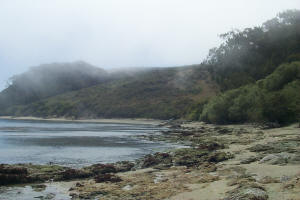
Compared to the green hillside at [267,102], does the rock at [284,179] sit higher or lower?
lower

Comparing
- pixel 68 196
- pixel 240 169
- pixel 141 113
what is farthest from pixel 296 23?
pixel 68 196

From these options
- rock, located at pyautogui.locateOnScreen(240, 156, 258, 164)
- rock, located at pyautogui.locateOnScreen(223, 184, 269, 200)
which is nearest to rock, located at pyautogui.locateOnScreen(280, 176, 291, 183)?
rock, located at pyautogui.locateOnScreen(223, 184, 269, 200)

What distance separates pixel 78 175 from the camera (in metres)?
28.8

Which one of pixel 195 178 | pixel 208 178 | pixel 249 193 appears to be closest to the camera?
pixel 249 193

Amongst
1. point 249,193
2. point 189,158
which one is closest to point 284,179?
point 249,193

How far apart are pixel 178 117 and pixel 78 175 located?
129 meters

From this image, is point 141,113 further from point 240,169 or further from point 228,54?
point 240,169

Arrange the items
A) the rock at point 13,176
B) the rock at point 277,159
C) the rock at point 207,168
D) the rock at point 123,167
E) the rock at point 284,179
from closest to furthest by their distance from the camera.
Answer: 1. the rock at point 284,179
2. the rock at point 277,159
3. the rock at point 13,176
4. the rock at point 207,168
5. the rock at point 123,167

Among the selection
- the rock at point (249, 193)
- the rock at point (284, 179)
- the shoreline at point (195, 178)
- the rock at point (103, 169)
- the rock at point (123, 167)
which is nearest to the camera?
the rock at point (249, 193)

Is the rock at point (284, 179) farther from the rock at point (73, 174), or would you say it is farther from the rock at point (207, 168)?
the rock at point (73, 174)

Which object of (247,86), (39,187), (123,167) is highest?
(247,86)

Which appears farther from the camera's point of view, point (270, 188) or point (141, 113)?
point (141, 113)

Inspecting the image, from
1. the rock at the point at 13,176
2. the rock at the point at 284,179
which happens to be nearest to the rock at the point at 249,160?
the rock at the point at 284,179

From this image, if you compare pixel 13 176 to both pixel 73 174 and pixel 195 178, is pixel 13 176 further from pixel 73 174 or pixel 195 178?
pixel 195 178
